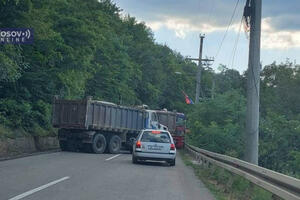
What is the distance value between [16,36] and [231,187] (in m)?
8.03

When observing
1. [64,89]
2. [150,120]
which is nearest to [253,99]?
[64,89]

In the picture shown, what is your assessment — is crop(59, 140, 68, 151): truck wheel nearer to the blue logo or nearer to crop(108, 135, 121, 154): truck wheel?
crop(108, 135, 121, 154): truck wheel

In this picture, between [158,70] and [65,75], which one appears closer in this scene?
[65,75]

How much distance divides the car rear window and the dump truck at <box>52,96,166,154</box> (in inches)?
256

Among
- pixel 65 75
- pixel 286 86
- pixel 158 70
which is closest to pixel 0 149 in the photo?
pixel 65 75

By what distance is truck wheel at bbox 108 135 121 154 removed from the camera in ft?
95.3

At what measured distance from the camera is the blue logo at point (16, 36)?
15.7 meters

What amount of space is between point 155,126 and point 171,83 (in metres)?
51.0

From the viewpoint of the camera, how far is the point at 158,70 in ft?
238

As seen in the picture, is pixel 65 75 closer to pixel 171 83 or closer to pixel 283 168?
pixel 283 168

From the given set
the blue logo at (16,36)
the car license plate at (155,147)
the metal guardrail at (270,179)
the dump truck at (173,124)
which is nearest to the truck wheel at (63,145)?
the car license plate at (155,147)

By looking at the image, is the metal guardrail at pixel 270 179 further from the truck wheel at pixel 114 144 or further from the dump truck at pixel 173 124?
the dump truck at pixel 173 124

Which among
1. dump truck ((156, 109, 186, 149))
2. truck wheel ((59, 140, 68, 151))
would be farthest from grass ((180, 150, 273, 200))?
dump truck ((156, 109, 186, 149))

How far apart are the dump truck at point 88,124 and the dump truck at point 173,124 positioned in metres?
10.3
